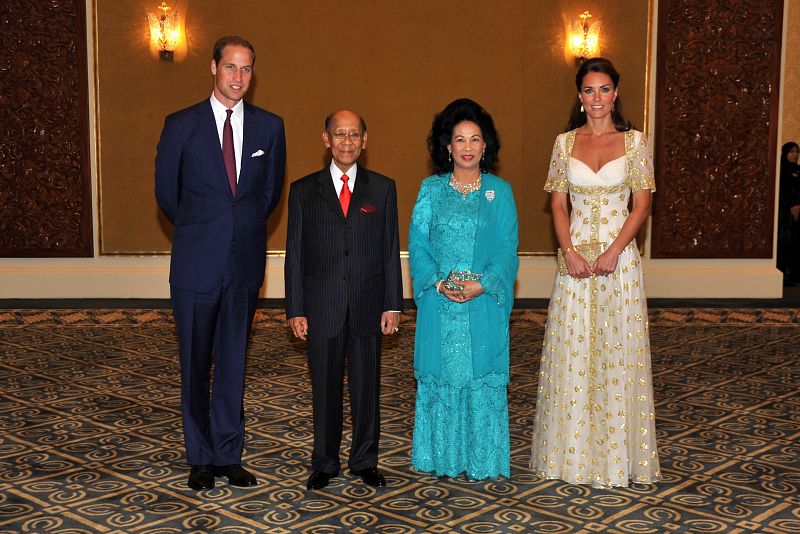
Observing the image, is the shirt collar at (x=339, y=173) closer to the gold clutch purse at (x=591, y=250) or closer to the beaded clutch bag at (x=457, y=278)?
the beaded clutch bag at (x=457, y=278)

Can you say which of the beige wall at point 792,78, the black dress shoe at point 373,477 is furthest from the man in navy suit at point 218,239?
the beige wall at point 792,78

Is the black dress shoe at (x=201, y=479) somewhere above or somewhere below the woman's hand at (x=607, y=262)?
below

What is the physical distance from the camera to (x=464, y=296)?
12.7 ft

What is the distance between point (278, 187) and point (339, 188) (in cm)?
33

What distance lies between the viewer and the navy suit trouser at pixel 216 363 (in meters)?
3.82

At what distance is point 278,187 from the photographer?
4023 millimetres

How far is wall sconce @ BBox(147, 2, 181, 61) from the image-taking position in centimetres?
857

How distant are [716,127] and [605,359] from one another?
5701mm

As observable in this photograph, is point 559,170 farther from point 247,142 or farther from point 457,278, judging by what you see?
point 247,142

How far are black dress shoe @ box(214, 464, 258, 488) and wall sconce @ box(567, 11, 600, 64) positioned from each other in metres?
6.12

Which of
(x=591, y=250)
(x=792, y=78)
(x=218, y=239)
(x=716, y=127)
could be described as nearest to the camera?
(x=218, y=239)

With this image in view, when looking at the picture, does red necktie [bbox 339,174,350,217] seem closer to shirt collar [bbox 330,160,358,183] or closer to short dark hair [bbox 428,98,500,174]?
shirt collar [bbox 330,160,358,183]

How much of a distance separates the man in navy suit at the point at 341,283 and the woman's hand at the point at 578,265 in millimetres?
749

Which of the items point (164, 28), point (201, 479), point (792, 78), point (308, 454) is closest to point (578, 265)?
point (308, 454)
